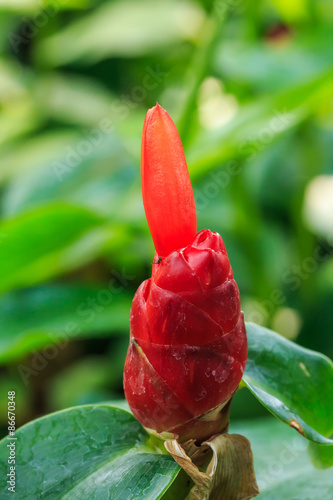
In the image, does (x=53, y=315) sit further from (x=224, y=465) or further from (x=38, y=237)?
(x=224, y=465)

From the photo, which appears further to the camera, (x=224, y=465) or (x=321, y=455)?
(x=321, y=455)

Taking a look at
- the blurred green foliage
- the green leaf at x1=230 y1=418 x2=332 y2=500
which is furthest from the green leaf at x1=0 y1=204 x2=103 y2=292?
the green leaf at x1=230 y1=418 x2=332 y2=500

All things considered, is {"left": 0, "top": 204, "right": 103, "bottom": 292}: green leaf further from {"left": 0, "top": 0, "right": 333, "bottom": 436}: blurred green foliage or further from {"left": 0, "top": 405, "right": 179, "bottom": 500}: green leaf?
{"left": 0, "top": 405, "right": 179, "bottom": 500}: green leaf

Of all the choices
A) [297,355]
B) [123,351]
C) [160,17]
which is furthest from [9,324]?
[160,17]

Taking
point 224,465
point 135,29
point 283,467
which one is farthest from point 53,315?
point 135,29

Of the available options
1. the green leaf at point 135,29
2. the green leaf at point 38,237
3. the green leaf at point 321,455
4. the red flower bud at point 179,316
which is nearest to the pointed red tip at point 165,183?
the red flower bud at point 179,316

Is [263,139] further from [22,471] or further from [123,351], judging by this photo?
[22,471]
